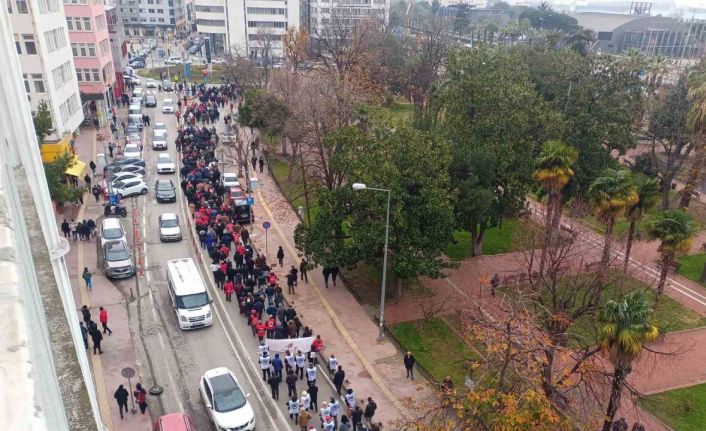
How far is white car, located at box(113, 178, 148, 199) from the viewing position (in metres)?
34.1

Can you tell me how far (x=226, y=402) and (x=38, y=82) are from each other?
97.6 feet

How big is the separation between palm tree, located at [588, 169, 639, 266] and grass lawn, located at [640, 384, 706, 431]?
5141 millimetres

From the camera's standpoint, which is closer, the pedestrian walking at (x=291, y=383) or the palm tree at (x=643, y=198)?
the pedestrian walking at (x=291, y=383)

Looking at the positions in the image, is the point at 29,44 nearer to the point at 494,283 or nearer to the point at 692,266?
the point at 494,283

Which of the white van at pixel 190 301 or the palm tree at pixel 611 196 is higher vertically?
the palm tree at pixel 611 196

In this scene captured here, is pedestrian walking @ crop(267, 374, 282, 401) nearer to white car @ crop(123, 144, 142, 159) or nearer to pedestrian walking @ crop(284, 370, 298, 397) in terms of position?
pedestrian walking @ crop(284, 370, 298, 397)

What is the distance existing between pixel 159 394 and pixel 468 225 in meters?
14.9

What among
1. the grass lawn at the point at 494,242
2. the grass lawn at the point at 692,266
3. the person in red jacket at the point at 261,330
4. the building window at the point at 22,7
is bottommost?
the grass lawn at the point at 692,266

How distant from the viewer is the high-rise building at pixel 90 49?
4584 centimetres

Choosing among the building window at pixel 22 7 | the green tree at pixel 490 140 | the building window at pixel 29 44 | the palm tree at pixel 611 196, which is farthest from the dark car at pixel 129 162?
the palm tree at pixel 611 196

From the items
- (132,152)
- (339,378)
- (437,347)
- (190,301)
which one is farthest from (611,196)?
(132,152)

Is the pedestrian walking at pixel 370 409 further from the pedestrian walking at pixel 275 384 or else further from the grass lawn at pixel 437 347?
the grass lawn at pixel 437 347

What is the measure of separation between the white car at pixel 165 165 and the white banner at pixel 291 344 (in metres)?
23.1

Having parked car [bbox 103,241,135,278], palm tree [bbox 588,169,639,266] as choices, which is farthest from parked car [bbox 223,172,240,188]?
palm tree [bbox 588,169,639,266]
